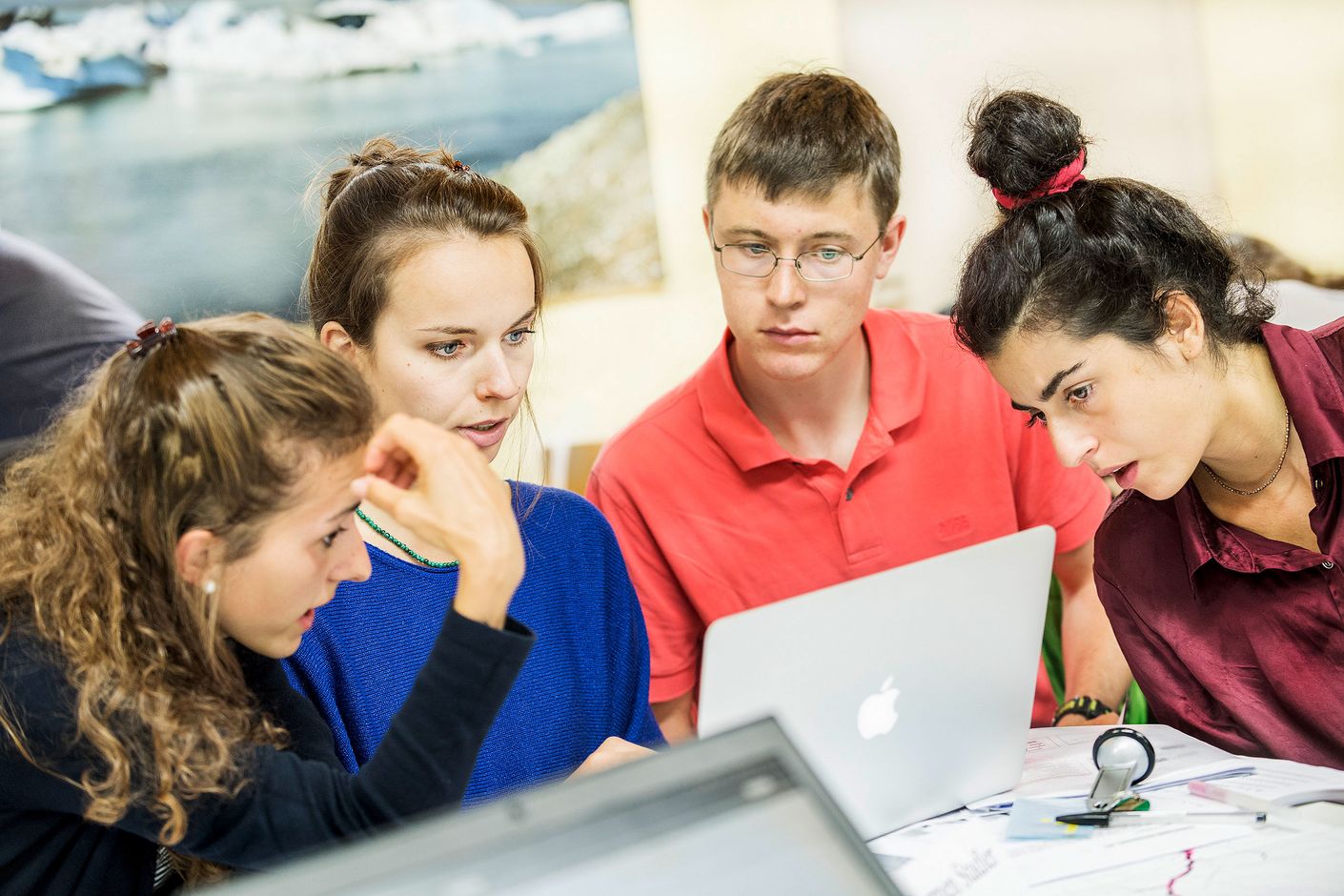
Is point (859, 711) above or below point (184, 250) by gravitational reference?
below

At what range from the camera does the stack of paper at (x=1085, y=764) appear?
1.33 m

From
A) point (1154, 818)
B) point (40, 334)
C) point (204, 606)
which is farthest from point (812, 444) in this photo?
point (40, 334)

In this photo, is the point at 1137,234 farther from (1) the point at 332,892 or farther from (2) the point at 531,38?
(2) the point at 531,38

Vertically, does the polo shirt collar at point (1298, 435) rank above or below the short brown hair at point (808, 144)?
below

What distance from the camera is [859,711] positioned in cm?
121

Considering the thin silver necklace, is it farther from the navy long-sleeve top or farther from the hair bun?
the navy long-sleeve top

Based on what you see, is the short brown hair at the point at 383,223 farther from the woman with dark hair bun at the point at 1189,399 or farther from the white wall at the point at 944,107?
the white wall at the point at 944,107

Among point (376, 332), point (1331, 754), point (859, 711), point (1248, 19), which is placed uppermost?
point (1248, 19)

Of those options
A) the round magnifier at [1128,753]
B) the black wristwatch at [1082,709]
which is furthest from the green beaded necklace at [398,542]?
the black wristwatch at [1082,709]

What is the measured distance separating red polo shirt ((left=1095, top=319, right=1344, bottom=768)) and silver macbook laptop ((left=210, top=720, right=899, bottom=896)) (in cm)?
100

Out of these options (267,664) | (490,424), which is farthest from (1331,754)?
(267,664)

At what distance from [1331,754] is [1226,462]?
1.16 ft

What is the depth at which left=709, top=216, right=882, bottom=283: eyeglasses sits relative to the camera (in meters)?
1.78

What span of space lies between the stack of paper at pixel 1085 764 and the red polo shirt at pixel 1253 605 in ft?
0.18
